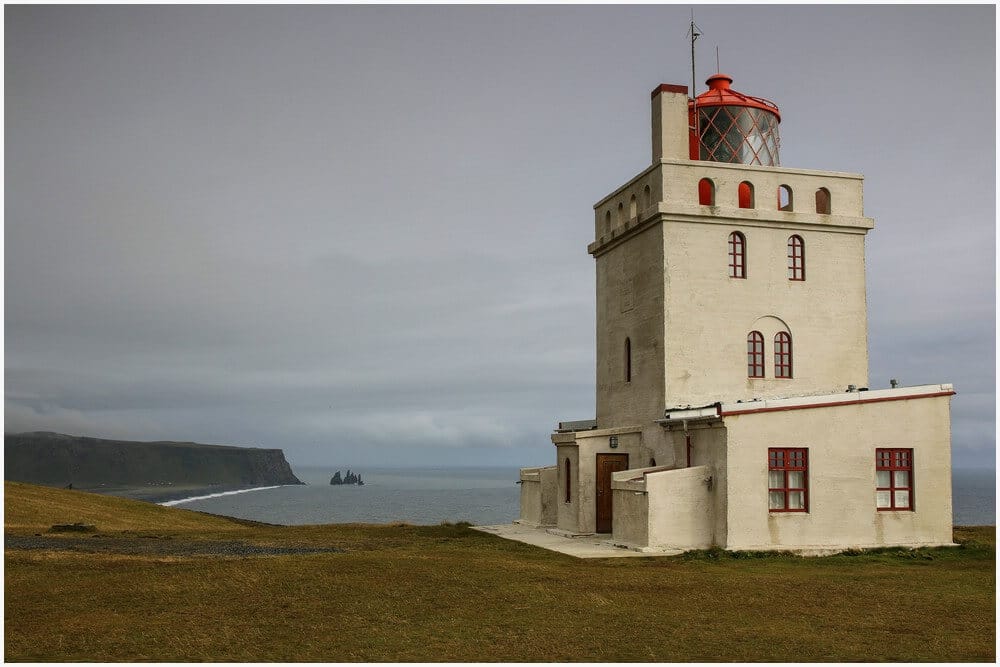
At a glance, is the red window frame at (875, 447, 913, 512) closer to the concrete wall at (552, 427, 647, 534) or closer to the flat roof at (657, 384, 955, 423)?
the flat roof at (657, 384, 955, 423)

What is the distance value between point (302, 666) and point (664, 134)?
62.6 ft

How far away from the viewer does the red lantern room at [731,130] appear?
26.9 metres

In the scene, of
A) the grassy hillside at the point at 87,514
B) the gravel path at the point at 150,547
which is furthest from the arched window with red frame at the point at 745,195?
the grassy hillside at the point at 87,514

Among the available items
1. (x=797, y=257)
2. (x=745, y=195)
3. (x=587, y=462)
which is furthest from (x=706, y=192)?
(x=587, y=462)

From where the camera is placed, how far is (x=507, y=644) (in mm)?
11570

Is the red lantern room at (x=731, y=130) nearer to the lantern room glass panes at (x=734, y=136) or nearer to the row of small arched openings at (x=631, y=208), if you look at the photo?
the lantern room glass panes at (x=734, y=136)

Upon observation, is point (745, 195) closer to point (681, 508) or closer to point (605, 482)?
point (605, 482)

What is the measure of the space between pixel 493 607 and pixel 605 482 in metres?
12.6


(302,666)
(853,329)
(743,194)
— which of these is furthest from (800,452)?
(302,666)

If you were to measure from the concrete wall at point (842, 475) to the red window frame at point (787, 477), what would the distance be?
0.14 meters

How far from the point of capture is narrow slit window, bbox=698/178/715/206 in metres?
25.7

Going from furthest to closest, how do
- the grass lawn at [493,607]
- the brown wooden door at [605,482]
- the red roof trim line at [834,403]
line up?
the brown wooden door at [605,482]
the red roof trim line at [834,403]
the grass lawn at [493,607]

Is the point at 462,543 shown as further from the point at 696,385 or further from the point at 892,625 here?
the point at 892,625

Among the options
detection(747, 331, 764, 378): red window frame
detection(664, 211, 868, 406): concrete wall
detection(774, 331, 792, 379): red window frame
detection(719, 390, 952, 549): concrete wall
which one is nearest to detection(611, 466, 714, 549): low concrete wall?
detection(719, 390, 952, 549): concrete wall
